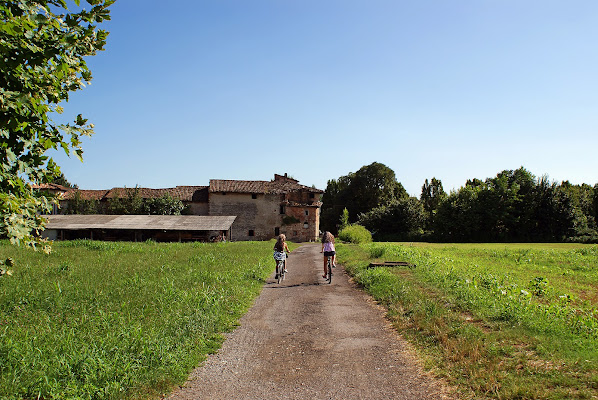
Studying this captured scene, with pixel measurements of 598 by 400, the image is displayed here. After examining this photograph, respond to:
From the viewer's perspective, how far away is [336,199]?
3174 inches

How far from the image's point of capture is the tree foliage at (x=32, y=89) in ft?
11.9

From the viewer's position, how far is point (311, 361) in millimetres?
6406

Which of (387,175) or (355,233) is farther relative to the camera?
(387,175)

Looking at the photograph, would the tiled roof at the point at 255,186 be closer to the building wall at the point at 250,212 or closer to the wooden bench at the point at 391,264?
the building wall at the point at 250,212

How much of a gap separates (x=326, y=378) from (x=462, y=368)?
1972 millimetres

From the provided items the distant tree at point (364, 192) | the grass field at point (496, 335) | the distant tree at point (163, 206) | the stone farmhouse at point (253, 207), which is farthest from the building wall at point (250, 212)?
the grass field at point (496, 335)

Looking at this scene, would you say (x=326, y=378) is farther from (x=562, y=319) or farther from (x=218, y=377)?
(x=562, y=319)

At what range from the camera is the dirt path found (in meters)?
5.29

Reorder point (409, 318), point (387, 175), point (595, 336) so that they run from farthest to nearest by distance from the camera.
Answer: point (387, 175), point (409, 318), point (595, 336)

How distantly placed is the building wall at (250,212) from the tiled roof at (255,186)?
29.5 inches

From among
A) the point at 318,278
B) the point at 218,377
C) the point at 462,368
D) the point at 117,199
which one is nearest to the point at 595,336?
the point at 462,368

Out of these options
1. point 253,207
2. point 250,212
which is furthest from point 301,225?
point 250,212

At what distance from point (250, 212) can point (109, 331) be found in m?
53.4

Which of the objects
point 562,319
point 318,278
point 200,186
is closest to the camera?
point 562,319
